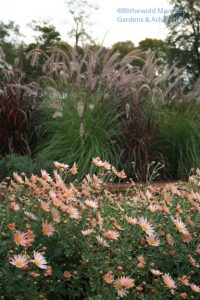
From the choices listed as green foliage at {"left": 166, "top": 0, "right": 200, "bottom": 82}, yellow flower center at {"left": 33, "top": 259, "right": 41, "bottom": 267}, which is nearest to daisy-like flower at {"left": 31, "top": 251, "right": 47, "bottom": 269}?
yellow flower center at {"left": 33, "top": 259, "right": 41, "bottom": 267}

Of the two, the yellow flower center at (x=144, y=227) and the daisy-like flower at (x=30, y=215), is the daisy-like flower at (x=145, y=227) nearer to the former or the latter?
the yellow flower center at (x=144, y=227)

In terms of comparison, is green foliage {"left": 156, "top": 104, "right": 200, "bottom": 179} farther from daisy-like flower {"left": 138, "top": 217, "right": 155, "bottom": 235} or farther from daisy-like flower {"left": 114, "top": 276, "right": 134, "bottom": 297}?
daisy-like flower {"left": 114, "top": 276, "right": 134, "bottom": 297}

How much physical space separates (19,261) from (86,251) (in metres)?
0.37

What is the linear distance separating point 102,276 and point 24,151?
11.2ft

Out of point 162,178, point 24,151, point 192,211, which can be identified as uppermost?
point 192,211

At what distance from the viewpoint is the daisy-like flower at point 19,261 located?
1944mm

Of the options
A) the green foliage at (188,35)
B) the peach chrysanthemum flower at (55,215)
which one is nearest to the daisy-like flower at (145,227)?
the peach chrysanthemum flower at (55,215)

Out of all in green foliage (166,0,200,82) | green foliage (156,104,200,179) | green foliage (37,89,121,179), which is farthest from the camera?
green foliage (166,0,200,82)

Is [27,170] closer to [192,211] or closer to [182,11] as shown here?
[192,211]

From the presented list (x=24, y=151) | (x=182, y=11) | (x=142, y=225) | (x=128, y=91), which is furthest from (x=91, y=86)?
(x=182, y=11)

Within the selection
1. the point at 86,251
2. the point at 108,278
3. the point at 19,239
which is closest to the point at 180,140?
the point at 86,251

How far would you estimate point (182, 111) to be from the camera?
6359mm

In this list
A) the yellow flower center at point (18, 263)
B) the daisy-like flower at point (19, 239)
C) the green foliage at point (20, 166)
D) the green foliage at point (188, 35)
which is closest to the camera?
the yellow flower center at point (18, 263)

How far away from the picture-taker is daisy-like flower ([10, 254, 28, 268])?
76.5 inches
